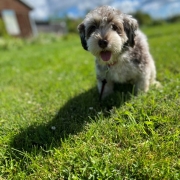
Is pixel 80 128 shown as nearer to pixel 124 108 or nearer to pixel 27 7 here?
pixel 124 108

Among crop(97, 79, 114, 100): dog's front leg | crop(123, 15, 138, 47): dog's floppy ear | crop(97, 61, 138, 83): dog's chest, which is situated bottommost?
crop(97, 79, 114, 100): dog's front leg

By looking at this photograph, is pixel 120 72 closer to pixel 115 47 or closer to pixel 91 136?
pixel 115 47

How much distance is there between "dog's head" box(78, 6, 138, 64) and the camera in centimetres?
297

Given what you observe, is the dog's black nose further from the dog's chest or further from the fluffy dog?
the dog's chest

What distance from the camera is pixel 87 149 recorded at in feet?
7.50

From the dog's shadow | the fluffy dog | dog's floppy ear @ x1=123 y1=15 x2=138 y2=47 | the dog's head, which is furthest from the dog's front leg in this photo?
dog's floppy ear @ x1=123 y1=15 x2=138 y2=47

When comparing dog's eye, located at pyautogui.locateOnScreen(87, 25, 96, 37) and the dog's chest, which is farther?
the dog's chest

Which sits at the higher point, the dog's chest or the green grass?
the dog's chest

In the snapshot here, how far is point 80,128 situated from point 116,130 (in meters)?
0.49

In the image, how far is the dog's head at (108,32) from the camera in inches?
117

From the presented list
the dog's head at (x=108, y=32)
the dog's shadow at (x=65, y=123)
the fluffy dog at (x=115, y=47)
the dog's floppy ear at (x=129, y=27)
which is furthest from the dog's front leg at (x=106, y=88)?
the dog's floppy ear at (x=129, y=27)

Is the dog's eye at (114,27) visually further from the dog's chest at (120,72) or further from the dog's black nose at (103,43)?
the dog's chest at (120,72)

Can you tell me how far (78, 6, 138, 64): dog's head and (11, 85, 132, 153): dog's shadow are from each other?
2.40 feet

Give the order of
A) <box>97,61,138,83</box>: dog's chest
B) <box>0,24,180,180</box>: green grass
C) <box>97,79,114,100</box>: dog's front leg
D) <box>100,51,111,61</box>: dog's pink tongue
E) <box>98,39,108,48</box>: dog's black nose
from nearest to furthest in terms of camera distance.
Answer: <box>0,24,180,180</box>: green grass
<box>98,39,108,48</box>: dog's black nose
<box>100,51,111,61</box>: dog's pink tongue
<box>97,61,138,83</box>: dog's chest
<box>97,79,114,100</box>: dog's front leg
